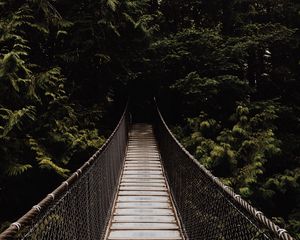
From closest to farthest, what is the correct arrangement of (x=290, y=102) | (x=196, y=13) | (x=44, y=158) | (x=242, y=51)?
1. (x=44, y=158)
2. (x=242, y=51)
3. (x=290, y=102)
4. (x=196, y=13)

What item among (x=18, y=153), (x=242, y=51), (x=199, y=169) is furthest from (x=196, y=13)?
(x=199, y=169)

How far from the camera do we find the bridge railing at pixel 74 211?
1874 mm

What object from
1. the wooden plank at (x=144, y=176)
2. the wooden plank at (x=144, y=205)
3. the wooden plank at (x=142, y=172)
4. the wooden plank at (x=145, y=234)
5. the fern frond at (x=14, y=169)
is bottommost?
the wooden plank at (x=145, y=234)

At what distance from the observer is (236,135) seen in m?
8.70

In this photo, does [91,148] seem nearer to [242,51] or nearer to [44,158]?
[44,158]

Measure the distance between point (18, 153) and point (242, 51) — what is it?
19.4 ft

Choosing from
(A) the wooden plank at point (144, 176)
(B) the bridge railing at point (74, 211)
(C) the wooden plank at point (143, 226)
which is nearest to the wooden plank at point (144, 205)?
(B) the bridge railing at point (74, 211)

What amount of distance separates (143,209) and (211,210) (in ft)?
6.98

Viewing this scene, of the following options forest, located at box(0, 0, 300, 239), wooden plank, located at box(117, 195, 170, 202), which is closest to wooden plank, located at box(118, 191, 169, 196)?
wooden plank, located at box(117, 195, 170, 202)

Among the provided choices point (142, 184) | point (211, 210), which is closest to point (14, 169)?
point (142, 184)

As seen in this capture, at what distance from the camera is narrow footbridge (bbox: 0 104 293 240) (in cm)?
203

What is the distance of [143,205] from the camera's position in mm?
5242

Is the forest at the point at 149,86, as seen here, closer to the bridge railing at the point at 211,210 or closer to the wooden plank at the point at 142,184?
the wooden plank at the point at 142,184

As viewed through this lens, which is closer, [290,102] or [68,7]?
[68,7]
